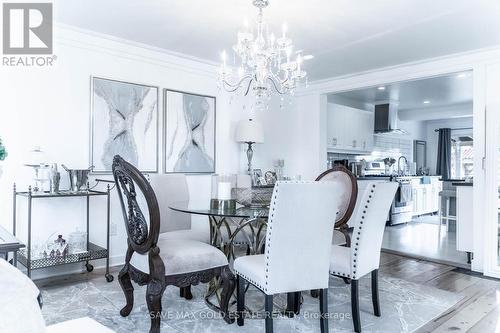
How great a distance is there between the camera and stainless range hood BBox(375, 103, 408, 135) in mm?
6938

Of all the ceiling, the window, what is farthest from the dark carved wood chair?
the window

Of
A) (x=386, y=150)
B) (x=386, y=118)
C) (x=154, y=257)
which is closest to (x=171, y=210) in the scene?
(x=154, y=257)

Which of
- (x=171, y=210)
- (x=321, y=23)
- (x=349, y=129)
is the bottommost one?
(x=171, y=210)

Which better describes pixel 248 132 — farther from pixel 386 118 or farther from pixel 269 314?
pixel 386 118

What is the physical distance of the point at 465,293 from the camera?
3.04 m

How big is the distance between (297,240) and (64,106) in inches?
105

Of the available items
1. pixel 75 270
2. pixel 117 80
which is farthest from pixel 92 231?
pixel 117 80

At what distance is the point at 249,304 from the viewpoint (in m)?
Answer: 2.69

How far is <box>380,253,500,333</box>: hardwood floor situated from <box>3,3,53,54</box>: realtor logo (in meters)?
3.82

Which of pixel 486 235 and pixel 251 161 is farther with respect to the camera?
pixel 251 161

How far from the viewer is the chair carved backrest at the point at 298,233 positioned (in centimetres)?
181

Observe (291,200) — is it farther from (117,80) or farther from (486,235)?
(486,235)

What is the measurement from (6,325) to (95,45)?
10.9 ft

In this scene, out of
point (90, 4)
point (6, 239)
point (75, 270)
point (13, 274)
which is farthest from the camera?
point (75, 270)
